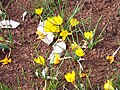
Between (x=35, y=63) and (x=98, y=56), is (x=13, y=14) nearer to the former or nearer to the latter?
(x=35, y=63)

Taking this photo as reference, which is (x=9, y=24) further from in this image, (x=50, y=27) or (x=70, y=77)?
(x=70, y=77)

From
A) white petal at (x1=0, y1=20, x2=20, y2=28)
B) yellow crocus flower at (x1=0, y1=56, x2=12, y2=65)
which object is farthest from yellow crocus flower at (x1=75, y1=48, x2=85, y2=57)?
white petal at (x1=0, y1=20, x2=20, y2=28)

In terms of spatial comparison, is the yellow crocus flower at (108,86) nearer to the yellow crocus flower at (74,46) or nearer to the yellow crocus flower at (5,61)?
the yellow crocus flower at (74,46)

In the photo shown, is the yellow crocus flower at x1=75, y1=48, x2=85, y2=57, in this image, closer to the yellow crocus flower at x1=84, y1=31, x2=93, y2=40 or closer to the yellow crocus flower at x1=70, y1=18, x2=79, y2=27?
the yellow crocus flower at x1=84, y1=31, x2=93, y2=40

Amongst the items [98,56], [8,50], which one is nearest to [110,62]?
[98,56]

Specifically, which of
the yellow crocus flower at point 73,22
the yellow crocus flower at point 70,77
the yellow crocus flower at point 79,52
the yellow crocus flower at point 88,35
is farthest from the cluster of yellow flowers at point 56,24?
the yellow crocus flower at point 70,77

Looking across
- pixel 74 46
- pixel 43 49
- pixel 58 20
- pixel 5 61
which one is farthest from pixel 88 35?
pixel 5 61

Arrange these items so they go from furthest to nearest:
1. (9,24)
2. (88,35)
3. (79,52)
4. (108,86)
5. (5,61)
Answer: (9,24), (5,61), (88,35), (79,52), (108,86)

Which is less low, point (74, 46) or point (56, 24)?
point (56, 24)
